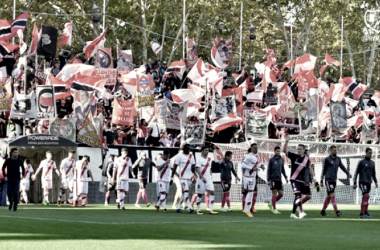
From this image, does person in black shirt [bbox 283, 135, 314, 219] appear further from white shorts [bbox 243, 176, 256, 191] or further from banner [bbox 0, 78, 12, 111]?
banner [bbox 0, 78, 12, 111]

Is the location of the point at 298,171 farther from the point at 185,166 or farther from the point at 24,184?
the point at 24,184

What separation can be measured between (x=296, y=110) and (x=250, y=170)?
44.9 ft

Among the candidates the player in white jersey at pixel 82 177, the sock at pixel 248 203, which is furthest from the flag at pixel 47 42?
the sock at pixel 248 203

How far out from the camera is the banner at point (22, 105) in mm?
32406

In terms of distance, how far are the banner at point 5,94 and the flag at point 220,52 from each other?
15.4 m

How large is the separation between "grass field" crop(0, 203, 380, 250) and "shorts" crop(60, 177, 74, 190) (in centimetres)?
645

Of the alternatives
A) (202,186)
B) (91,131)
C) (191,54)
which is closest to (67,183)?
(91,131)

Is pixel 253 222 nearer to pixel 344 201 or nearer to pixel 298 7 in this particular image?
pixel 344 201

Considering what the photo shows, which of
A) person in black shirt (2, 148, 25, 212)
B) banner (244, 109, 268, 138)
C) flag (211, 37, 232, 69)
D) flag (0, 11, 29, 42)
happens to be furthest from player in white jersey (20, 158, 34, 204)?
flag (211, 37, 232, 69)

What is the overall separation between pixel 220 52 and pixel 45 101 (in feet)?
52.4

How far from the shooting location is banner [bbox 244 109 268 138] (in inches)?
1479

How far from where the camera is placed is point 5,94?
3353cm

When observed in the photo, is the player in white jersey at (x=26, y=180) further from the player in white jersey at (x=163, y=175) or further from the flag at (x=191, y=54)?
the flag at (x=191, y=54)

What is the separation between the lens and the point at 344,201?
36.9 metres
